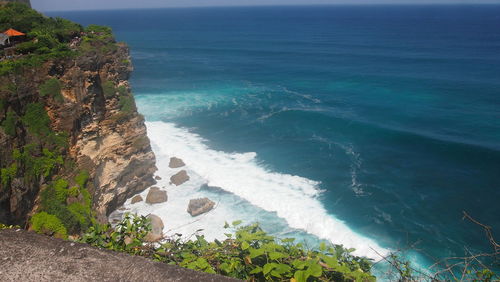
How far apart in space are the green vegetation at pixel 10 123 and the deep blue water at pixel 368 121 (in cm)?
1976

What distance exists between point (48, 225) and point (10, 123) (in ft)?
17.4

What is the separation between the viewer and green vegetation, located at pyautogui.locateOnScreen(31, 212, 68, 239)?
55.3 feet

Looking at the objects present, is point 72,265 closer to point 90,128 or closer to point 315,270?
point 315,270

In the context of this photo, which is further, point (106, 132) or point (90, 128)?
point (106, 132)

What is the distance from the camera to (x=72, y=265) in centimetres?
410

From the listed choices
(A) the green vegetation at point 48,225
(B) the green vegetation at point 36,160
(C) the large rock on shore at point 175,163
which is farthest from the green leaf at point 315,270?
(C) the large rock on shore at point 175,163

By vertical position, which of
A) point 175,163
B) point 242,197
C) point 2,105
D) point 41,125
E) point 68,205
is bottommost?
point 242,197

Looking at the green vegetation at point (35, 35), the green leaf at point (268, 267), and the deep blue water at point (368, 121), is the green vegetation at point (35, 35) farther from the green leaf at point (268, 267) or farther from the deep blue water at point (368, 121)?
the green leaf at point (268, 267)

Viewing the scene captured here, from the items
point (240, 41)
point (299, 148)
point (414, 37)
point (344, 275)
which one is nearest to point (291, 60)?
point (240, 41)

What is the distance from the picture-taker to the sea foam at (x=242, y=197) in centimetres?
2267

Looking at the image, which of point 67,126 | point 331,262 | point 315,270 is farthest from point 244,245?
point 67,126

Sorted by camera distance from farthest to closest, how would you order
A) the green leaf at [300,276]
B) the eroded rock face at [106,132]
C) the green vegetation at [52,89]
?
the eroded rock face at [106,132] → the green vegetation at [52,89] → the green leaf at [300,276]

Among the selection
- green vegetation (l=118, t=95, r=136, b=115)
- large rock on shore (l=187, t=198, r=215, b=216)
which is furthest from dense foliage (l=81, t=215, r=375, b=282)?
green vegetation (l=118, t=95, r=136, b=115)

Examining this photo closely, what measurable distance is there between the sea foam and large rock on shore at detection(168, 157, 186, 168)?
1.42ft
